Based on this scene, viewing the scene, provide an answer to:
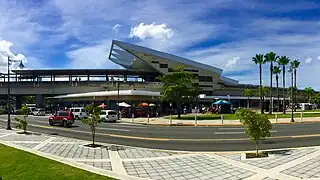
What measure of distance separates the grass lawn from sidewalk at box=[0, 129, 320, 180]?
550 mm

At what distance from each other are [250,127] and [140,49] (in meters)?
71.1

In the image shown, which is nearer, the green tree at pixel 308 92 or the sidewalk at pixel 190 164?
the sidewalk at pixel 190 164

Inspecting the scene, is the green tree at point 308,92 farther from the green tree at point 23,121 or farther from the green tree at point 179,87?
the green tree at point 23,121

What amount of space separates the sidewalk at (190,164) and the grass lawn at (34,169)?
0.55 metres

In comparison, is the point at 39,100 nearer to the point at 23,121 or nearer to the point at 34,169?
the point at 23,121

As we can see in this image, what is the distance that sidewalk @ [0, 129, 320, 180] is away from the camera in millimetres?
10438

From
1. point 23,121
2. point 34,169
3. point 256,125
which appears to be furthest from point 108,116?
point 34,169

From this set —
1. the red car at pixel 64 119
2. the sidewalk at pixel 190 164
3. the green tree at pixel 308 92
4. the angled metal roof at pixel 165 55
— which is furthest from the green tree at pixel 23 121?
the green tree at pixel 308 92

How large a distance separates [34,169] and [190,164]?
18.2 feet

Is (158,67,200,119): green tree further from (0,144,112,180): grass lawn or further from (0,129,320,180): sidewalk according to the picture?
(0,144,112,180): grass lawn

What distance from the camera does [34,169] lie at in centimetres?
1164

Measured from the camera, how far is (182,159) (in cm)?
1327

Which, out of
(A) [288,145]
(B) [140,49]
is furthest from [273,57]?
(A) [288,145]

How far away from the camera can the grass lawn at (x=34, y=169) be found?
415 inches
